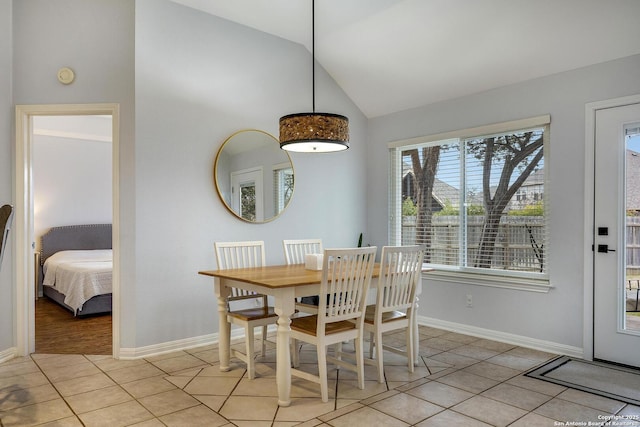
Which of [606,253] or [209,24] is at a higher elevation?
[209,24]

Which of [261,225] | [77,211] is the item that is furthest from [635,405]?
[77,211]

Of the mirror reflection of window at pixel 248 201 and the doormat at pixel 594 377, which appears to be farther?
the mirror reflection of window at pixel 248 201

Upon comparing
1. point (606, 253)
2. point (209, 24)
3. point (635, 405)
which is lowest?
point (635, 405)

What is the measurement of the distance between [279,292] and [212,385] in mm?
915

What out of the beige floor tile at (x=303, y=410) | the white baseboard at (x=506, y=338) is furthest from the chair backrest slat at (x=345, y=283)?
the white baseboard at (x=506, y=338)

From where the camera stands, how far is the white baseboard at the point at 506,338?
3.68 metres

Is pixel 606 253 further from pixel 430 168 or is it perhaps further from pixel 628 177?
pixel 430 168

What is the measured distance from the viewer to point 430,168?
15.9 ft

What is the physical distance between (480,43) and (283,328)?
9.63ft

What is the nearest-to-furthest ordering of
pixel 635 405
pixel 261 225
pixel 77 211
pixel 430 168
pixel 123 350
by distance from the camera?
pixel 635 405, pixel 123 350, pixel 261 225, pixel 430 168, pixel 77 211

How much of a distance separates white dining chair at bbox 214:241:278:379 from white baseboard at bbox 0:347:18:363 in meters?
1.76

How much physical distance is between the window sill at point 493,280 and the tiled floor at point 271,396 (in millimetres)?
586

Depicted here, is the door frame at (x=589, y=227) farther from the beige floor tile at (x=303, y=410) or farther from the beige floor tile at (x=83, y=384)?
the beige floor tile at (x=83, y=384)

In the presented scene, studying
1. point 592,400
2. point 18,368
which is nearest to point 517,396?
point 592,400
